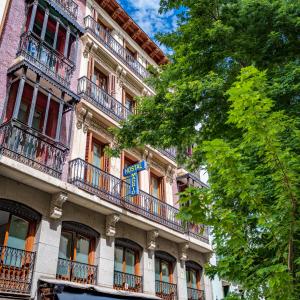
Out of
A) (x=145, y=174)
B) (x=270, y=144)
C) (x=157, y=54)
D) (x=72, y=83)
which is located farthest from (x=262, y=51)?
(x=157, y=54)

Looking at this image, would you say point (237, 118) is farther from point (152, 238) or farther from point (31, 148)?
point (152, 238)

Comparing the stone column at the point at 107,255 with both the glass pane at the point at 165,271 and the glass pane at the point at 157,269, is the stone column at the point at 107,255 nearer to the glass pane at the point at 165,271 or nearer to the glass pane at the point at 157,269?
the glass pane at the point at 157,269

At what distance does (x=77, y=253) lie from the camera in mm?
10438

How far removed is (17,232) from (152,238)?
5688mm

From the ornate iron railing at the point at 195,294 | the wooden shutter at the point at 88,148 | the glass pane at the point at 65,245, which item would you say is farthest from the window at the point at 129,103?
the ornate iron railing at the point at 195,294

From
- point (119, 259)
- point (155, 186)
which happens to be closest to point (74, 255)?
point (119, 259)

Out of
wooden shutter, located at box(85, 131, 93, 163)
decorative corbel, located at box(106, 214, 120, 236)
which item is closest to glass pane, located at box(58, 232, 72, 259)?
decorative corbel, located at box(106, 214, 120, 236)

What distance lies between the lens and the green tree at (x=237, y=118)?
3.58m

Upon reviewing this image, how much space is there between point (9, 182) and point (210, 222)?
6.84m

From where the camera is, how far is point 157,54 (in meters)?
19.3

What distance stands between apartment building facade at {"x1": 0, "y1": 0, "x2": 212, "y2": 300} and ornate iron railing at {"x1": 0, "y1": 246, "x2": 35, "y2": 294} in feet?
0.08

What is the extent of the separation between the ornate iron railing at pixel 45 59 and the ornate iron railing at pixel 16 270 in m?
5.67

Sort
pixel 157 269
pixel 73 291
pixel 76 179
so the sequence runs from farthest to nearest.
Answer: pixel 157 269
pixel 76 179
pixel 73 291

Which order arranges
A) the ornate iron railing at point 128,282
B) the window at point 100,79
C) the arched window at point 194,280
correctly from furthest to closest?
the arched window at point 194,280 → the window at point 100,79 → the ornate iron railing at point 128,282
